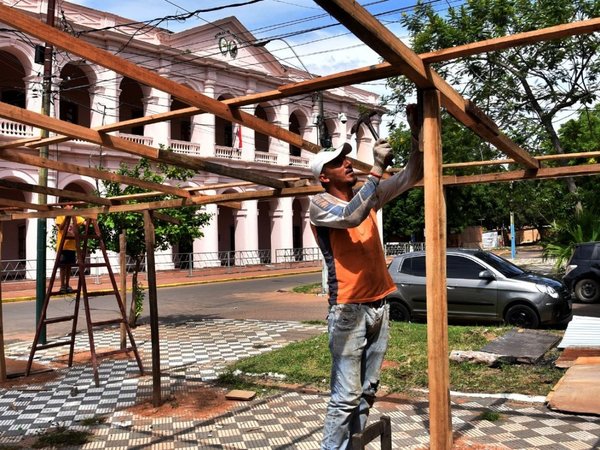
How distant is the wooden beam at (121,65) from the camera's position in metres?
2.66

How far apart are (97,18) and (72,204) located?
17.8m

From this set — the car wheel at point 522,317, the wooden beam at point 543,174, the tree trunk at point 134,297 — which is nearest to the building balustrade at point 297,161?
the tree trunk at point 134,297

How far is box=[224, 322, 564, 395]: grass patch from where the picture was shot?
255 inches

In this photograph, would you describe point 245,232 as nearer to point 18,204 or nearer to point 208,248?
point 208,248

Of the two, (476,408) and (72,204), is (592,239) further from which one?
(72,204)

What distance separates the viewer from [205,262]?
95.0 feet

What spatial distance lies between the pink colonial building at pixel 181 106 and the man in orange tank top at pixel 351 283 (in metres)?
16.0

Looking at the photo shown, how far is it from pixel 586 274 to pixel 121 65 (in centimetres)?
1463

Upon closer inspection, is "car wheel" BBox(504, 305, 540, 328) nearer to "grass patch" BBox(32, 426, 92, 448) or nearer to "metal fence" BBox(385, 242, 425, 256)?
"grass patch" BBox(32, 426, 92, 448)

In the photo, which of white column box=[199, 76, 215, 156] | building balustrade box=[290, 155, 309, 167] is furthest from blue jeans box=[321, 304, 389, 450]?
building balustrade box=[290, 155, 309, 167]

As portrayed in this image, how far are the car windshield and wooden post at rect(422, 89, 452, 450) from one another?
8359 millimetres

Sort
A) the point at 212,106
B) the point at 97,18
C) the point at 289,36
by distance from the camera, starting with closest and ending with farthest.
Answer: the point at 212,106 < the point at 289,36 < the point at 97,18

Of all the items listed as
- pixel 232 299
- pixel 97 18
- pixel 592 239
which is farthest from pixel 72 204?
pixel 97 18

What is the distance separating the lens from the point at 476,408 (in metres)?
5.64
